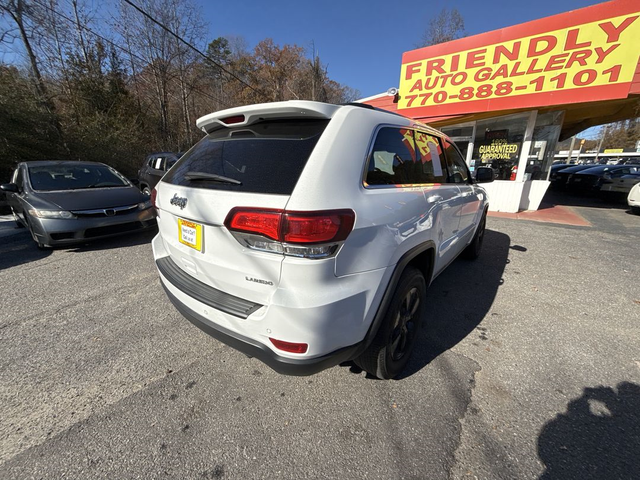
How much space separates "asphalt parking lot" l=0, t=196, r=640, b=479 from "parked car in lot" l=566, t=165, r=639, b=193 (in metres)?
13.1

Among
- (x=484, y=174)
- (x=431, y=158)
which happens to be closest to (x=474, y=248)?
(x=484, y=174)

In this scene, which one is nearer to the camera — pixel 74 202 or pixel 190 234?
pixel 190 234

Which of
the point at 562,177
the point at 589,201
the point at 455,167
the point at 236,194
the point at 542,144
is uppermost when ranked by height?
the point at 542,144

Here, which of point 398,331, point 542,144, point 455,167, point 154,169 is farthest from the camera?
point 542,144

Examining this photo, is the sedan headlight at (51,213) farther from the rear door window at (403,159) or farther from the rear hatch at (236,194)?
the rear door window at (403,159)

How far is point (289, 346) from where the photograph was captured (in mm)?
1414

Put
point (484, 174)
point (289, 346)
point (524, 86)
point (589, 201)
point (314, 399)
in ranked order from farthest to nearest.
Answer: point (589, 201) → point (524, 86) → point (484, 174) → point (314, 399) → point (289, 346)

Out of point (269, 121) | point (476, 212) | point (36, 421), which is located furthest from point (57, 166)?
point (476, 212)

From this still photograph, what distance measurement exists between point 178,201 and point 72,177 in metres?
4.91

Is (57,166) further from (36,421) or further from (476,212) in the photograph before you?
(476,212)

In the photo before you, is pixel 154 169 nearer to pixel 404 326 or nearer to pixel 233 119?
pixel 233 119

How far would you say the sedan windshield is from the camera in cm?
469

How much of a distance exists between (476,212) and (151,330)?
411 centimetres

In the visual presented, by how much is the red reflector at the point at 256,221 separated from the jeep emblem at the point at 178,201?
465 mm
